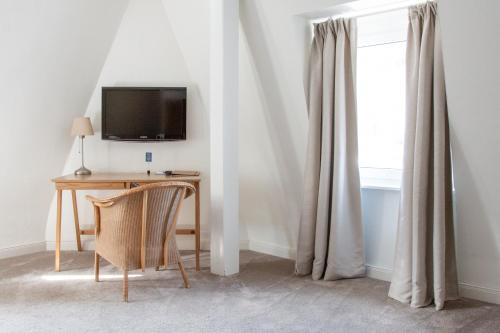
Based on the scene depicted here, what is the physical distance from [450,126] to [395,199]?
82cm

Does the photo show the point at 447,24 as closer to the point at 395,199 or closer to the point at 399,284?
the point at 395,199

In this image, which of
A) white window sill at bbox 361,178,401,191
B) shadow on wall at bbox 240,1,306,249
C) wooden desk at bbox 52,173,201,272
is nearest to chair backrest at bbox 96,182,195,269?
wooden desk at bbox 52,173,201,272

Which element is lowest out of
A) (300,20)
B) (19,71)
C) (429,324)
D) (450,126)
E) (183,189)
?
(429,324)

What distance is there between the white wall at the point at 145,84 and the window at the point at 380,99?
5.10 ft

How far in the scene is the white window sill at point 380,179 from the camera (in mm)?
4012

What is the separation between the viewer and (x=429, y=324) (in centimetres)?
314

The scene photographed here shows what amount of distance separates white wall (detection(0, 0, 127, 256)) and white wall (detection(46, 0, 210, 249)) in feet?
0.39

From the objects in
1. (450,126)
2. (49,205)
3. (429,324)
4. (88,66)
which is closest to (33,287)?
(49,205)

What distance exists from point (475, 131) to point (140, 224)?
226 cm

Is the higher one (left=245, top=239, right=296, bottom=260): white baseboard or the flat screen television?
the flat screen television

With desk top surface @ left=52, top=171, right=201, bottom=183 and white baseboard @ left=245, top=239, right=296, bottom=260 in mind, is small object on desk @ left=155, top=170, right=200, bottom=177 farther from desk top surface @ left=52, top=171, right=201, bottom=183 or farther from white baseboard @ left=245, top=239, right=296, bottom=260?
white baseboard @ left=245, top=239, right=296, bottom=260

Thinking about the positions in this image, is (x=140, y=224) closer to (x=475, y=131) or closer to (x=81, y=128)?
(x=81, y=128)

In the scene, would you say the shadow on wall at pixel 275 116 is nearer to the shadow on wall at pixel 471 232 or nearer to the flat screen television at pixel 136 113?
the flat screen television at pixel 136 113

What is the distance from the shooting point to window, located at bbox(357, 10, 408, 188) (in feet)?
13.1
